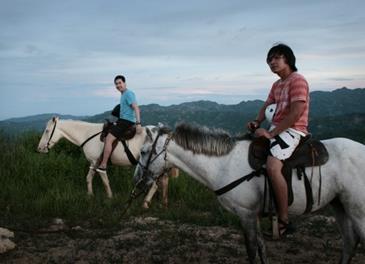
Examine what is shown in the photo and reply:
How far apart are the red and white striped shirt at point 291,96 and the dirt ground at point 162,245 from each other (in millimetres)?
2225

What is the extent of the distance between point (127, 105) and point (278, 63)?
502 centimetres

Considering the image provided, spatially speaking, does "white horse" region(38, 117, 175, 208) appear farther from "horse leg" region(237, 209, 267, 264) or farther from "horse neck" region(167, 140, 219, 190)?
"horse leg" region(237, 209, 267, 264)

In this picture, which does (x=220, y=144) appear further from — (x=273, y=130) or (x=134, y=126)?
(x=134, y=126)

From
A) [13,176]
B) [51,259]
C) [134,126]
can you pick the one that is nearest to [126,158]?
[134,126]

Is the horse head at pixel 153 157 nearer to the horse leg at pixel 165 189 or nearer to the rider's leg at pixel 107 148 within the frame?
the horse leg at pixel 165 189

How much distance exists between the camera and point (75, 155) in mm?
11172

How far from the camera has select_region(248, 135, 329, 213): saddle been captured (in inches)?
153

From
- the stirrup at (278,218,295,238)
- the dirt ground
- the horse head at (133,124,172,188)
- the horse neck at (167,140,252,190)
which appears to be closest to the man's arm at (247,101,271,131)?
the horse neck at (167,140,252,190)

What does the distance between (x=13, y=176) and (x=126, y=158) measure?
2.82 meters

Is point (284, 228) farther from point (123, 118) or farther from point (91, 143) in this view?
point (91, 143)

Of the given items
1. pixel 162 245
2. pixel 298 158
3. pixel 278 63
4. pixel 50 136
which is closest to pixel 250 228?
pixel 298 158

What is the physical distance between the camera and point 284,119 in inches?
150

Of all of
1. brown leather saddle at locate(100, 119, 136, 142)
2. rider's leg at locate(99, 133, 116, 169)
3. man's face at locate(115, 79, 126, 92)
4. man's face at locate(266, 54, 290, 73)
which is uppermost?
man's face at locate(115, 79, 126, 92)

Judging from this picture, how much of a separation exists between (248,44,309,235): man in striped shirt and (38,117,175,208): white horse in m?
4.71
